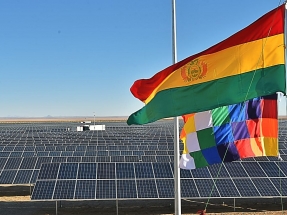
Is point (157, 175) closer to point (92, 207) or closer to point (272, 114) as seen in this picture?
point (92, 207)

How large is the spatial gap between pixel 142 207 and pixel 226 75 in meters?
10.3

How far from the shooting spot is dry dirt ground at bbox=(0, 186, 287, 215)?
54.2 ft

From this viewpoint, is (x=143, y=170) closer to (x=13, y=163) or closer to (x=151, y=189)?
(x=151, y=189)

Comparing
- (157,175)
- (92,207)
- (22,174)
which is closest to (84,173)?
(92,207)

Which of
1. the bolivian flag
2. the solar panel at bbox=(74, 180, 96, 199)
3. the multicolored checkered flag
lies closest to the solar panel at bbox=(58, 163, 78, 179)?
the solar panel at bbox=(74, 180, 96, 199)

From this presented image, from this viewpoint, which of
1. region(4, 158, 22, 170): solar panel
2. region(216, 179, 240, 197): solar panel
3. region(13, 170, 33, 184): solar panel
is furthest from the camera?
region(4, 158, 22, 170): solar panel

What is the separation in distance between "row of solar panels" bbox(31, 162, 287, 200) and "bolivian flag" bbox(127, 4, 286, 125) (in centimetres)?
651

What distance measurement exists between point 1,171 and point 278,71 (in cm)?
1660

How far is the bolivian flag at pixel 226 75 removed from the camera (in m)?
8.10

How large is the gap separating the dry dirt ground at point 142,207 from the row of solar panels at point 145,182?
1140 millimetres

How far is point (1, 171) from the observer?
20094 mm

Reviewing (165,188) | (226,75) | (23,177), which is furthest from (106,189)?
(226,75)

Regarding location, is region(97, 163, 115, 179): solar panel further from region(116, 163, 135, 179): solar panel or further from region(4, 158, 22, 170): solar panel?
region(4, 158, 22, 170): solar panel

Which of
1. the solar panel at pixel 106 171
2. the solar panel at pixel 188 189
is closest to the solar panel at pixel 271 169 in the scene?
the solar panel at pixel 188 189
